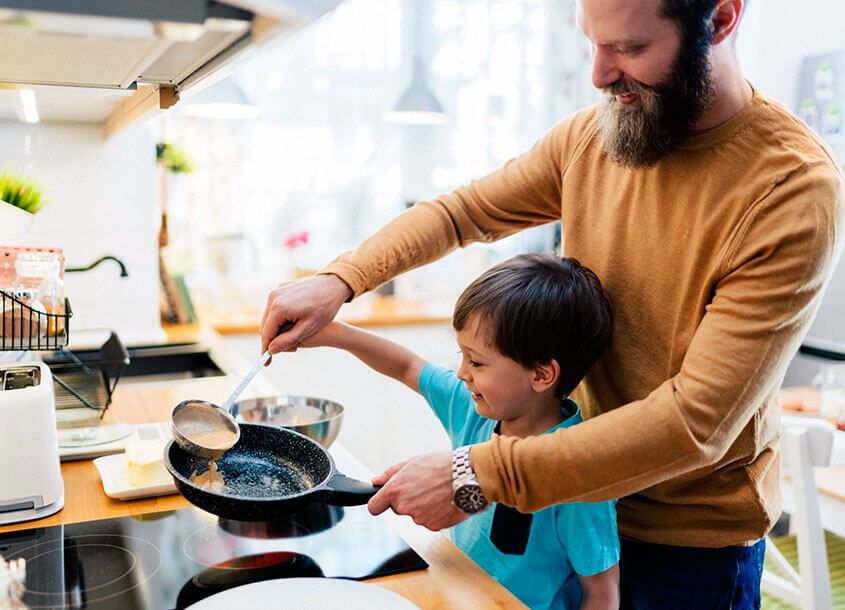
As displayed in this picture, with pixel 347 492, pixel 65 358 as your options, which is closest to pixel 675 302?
pixel 347 492

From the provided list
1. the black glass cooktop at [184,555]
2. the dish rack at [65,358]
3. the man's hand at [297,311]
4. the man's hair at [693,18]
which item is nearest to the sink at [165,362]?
the dish rack at [65,358]

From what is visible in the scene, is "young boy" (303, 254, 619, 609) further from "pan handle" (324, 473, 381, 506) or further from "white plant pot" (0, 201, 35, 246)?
"white plant pot" (0, 201, 35, 246)

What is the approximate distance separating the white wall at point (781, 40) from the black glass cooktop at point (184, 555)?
3.13 m

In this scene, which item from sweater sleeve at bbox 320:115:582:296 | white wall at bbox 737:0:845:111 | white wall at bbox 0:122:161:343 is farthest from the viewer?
white wall at bbox 737:0:845:111

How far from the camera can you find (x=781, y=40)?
361 cm

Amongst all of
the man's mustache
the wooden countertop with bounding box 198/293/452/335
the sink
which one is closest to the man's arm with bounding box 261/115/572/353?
the man's mustache

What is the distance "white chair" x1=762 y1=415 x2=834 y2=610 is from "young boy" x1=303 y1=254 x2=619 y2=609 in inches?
23.9

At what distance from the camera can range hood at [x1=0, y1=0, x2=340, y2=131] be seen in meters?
0.73

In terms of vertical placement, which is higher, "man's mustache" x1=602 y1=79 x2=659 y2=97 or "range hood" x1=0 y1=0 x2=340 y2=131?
"range hood" x1=0 y1=0 x2=340 y2=131

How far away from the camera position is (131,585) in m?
0.95

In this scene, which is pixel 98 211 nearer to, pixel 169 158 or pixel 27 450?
pixel 169 158

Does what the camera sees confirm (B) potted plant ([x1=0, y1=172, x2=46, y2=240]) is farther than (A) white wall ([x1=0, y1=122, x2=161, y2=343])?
No

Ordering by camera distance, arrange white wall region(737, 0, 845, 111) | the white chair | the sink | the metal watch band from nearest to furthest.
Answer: the metal watch band, the white chair, the sink, white wall region(737, 0, 845, 111)

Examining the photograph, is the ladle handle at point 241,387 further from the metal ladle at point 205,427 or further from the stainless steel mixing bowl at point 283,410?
the stainless steel mixing bowl at point 283,410
